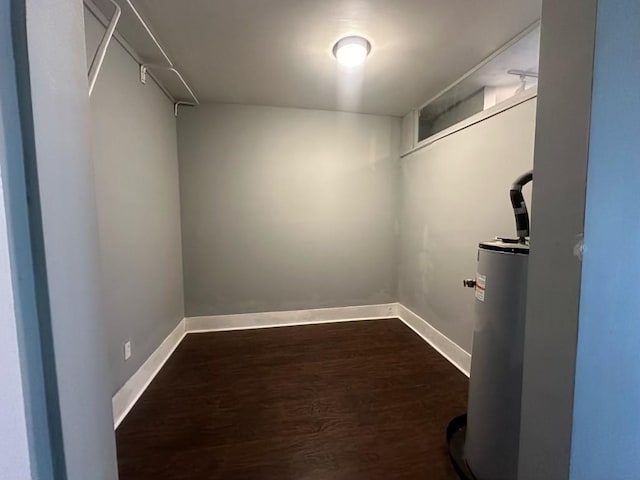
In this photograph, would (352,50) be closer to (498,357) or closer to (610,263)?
(610,263)

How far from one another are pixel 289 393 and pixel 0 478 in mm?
1692

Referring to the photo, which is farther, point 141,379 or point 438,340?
point 438,340

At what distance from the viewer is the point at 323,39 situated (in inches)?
71.4

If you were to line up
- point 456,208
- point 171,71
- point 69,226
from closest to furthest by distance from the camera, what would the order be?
point 69,226 → point 171,71 → point 456,208

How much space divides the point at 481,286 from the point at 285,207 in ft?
7.41

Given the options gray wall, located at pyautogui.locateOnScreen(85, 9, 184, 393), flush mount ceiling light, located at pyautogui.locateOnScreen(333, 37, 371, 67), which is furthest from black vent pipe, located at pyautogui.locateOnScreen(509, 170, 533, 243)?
gray wall, located at pyautogui.locateOnScreen(85, 9, 184, 393)

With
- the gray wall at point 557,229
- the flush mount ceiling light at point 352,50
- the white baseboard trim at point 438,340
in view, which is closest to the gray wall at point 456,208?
the white baseboard trim at point 438,340

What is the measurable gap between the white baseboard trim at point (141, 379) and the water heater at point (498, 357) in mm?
1766

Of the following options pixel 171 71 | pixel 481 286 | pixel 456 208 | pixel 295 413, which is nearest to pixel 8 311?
pixel 481 286

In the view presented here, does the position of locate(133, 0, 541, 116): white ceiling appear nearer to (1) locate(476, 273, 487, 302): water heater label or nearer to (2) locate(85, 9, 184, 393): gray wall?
(2) locate(85, 9, 184, 393): gray wall

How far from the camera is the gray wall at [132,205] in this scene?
5.32 feet

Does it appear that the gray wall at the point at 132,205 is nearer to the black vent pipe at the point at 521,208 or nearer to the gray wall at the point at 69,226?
the gray wall at the point at 69,226

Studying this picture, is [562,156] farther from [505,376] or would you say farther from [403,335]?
[403,335]

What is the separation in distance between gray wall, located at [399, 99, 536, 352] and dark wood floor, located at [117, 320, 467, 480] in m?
0.55
